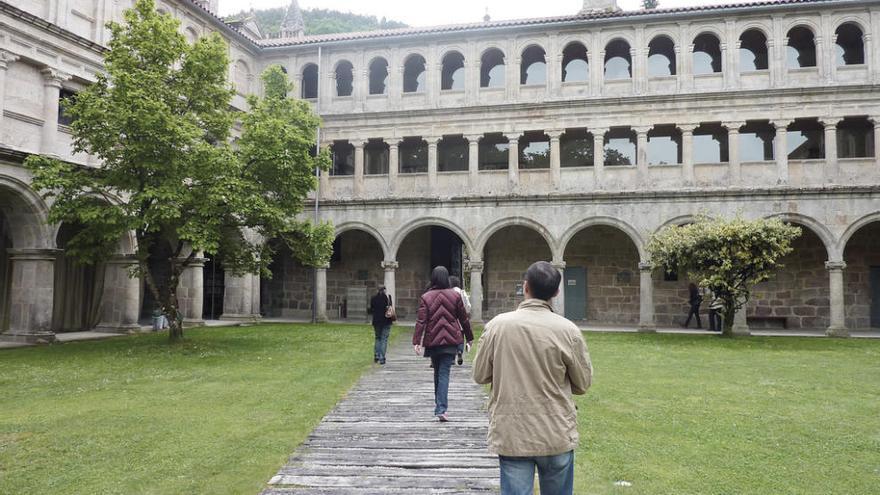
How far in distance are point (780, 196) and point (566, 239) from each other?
6.94m

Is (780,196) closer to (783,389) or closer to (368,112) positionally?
(783,389)

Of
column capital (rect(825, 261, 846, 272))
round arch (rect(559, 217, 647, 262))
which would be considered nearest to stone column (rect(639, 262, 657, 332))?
round arch (rect(559, 217, 647, 262))

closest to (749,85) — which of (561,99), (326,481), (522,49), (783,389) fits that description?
(561,99)

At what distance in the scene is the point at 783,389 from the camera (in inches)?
349

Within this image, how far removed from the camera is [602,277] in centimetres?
2188

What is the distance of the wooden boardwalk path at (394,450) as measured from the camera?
15.5 ft

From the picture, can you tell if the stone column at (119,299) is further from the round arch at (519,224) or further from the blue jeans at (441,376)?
the blue jeans at (441,376)

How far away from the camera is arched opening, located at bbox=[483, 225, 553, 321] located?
22609 millimetres

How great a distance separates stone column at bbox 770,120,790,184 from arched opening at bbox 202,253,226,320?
21.0m

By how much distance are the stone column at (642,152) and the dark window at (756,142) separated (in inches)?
133

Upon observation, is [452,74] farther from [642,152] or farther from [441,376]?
[441,376]

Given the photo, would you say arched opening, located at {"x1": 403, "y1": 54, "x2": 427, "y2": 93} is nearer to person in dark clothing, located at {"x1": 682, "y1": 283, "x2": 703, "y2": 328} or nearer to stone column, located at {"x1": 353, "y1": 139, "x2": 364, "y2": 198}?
stone column, located at {"x1": 353, "y1": 139, "x2": 364, "y2": 198}

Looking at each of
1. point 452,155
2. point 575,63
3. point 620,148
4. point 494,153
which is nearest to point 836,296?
point 620,148

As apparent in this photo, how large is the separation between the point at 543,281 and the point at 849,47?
75.6 ft
